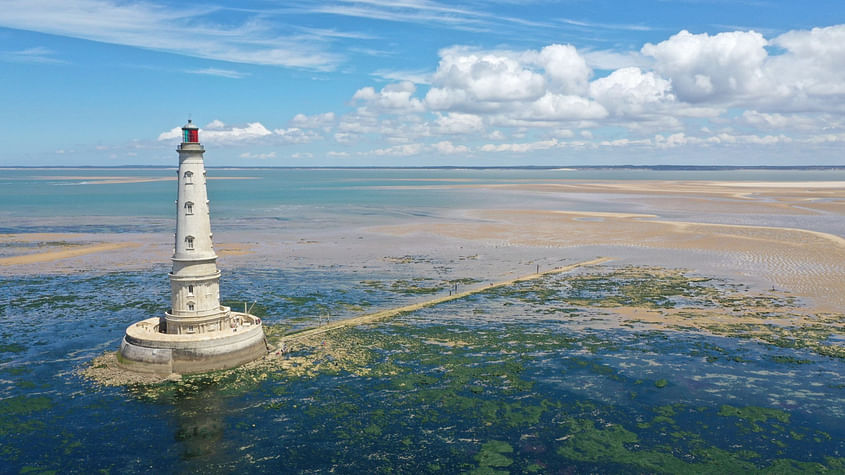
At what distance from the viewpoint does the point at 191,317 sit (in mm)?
38125

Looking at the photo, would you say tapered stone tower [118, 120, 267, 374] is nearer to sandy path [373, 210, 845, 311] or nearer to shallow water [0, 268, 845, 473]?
shallow water [0, 268, 845, 473]

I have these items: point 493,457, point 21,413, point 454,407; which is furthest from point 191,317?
point 493,457

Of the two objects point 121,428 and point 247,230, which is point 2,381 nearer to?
point 121,428

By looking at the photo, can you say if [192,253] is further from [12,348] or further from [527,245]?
[527,245]

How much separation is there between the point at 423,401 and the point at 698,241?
68.6 metres

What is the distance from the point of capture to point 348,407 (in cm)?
3219

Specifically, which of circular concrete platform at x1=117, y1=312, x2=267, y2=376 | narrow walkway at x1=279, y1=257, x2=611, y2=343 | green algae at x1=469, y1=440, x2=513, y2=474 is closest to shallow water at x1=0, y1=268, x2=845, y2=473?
green algae at x1=469, y1=440, x2=513, y2=474

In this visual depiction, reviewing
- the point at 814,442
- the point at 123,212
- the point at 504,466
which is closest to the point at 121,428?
the point at 504,466

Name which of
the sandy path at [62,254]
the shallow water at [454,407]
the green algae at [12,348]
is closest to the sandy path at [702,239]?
the shallow water at [454,407]

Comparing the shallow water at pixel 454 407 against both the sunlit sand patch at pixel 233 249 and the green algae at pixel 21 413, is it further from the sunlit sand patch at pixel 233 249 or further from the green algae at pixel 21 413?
the sunlit sand patch at pixel 233 249

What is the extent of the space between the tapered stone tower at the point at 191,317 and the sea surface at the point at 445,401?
1.84 metres

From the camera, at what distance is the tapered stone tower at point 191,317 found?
36.4m

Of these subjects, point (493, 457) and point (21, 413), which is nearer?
point (493, 457)

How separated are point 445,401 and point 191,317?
17.3m
